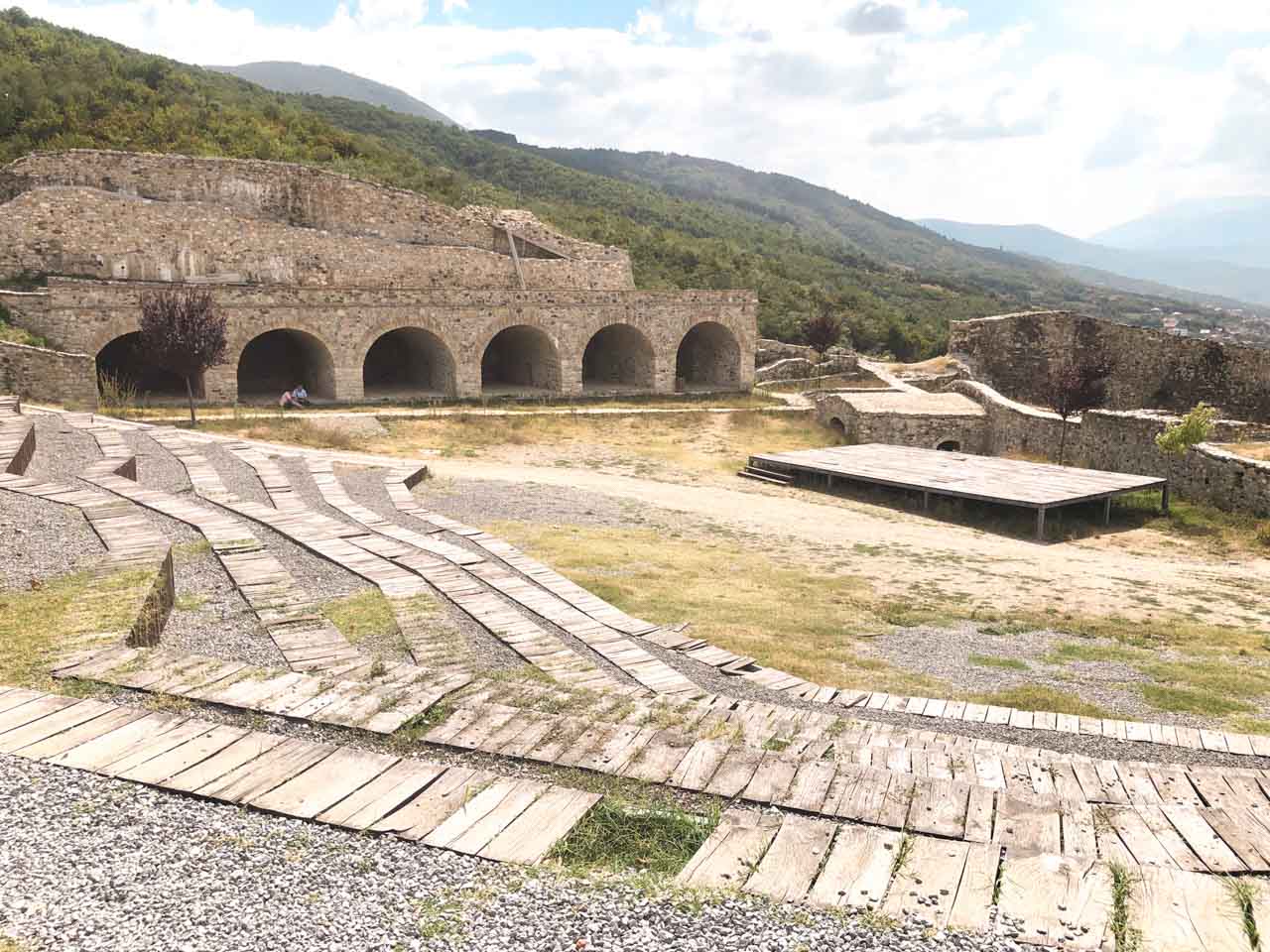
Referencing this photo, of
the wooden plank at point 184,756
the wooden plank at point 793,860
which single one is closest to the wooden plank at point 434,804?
the wooden plank at point 184,756

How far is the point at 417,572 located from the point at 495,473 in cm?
805

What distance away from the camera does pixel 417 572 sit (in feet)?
28.0

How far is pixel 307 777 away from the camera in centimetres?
398

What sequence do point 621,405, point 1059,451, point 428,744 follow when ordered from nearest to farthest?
1. point 428,744
2. point 1059,451
3. point 621,405

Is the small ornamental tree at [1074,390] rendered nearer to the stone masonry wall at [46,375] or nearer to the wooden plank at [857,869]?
the wooden plank at [857,869]

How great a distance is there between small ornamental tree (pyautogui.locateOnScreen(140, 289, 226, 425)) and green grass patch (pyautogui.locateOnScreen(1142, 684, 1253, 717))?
1733 cm

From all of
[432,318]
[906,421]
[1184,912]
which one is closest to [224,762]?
[1184,912]

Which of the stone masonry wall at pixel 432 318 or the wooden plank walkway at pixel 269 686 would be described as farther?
the stone masonry wall at pixel 432 318

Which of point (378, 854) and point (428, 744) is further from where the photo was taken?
point (428, 744)

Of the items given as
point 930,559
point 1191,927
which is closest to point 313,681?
point 1191,927

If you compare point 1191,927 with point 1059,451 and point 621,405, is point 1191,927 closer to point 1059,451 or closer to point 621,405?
point 1059,451

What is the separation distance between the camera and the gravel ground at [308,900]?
2949 millimetres

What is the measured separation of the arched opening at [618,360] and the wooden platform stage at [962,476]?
851cm

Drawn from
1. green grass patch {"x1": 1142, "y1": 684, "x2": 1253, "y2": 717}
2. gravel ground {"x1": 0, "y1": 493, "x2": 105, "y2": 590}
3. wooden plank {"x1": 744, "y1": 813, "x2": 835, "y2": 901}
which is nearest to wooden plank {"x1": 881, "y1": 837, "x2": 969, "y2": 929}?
wooden plank {"x1": 744, "y1": 813, "x2": 835, "y2": 901}
